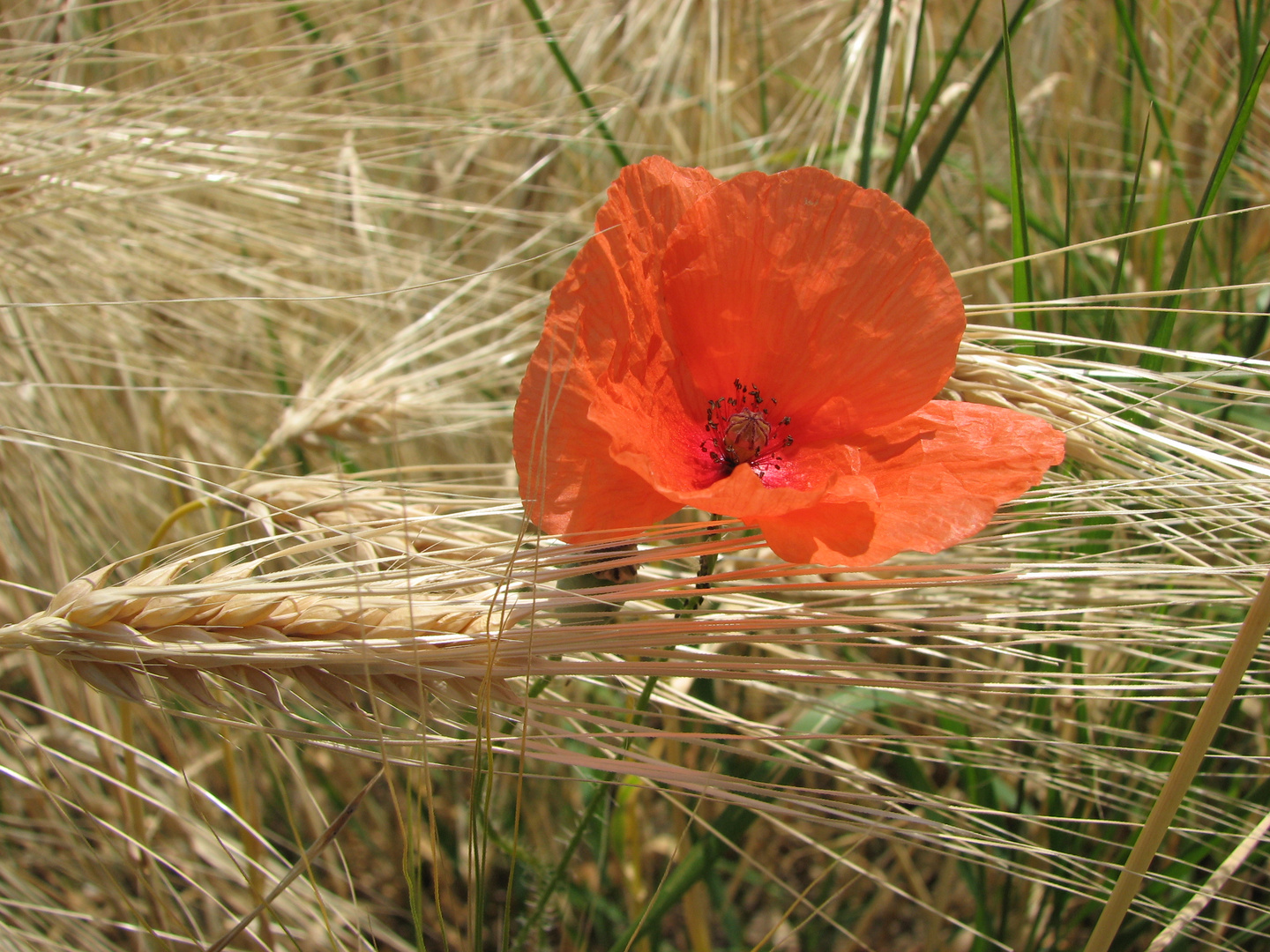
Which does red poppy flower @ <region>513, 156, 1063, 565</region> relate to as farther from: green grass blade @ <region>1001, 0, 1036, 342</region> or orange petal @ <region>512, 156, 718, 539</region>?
green grass blade @ <region>1001, 0, 1036, 342</region>

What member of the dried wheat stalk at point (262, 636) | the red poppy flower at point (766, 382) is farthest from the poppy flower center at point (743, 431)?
the dried wheat stalk at point (262, 636)

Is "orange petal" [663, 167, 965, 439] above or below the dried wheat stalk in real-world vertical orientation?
above

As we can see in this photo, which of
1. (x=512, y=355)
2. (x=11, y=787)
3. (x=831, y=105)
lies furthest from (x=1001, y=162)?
(x=11, y=787)

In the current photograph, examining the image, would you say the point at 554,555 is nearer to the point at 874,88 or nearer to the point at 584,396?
the point at 584,396

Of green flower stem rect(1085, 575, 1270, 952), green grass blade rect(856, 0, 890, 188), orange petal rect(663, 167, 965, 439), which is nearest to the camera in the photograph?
green flower stem rect(1085, 575, 1270, 952)

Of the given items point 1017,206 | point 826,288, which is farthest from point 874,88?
point 826,288

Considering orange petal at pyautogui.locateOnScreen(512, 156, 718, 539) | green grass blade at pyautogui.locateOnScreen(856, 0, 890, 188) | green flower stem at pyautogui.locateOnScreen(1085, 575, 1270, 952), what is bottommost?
green flower stem at pyautogui.locateOnScreen(1085, 575, 1270, 952)

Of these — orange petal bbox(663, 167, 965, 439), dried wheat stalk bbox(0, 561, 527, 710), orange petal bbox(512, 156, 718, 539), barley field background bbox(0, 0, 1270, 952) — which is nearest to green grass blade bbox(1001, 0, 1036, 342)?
barley field background bbox(0, 0, 1270, 952)

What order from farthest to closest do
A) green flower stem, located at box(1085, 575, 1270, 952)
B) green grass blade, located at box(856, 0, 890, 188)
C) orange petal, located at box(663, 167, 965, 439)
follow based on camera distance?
green grass blade, located at box(856, 0, 890, 188)
orange petal, located at box(663, 167, 965, 439)
green flower stem, located at box(1085, 575, 1270, 952)
